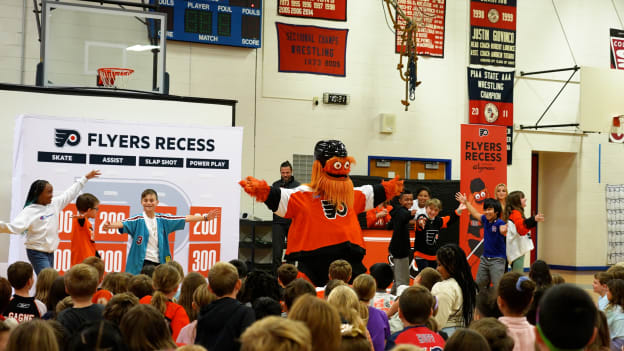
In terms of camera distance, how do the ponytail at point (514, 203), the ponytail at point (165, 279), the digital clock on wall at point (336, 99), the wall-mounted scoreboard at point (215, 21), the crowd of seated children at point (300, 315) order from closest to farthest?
the crowd of seated children at point (300, 315) → the ponytail at point (165, 279) → the ponytail at point (514, 203) → the wall-mounted scoreboard at point (215, 21) → the digital clock on wall at point (336, 99)

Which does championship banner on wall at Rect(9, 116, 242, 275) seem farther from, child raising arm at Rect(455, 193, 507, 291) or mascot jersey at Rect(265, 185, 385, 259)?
child raising arm at Rect(455, 193, 507, 291)

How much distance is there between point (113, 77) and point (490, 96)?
7.44 meters

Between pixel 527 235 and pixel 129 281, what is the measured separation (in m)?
5.18

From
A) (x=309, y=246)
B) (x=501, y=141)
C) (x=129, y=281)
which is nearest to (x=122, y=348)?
(x=129, y=281)

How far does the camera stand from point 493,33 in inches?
518

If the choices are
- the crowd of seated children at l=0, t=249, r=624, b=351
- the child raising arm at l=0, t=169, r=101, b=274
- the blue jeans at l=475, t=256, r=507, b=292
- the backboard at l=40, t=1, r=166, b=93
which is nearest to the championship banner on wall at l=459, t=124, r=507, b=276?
the blue jeans at l=475, t=256, r=507, b=292

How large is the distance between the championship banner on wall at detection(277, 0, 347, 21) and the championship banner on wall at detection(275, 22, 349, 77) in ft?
0.72

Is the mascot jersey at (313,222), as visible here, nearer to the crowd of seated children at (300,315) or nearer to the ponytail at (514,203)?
the crowd of seated children at (300,315)

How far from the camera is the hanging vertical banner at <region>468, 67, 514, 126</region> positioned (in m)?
13.0

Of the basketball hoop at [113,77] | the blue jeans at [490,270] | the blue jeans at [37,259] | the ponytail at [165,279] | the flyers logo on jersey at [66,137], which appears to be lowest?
the blue jeans at [490,270]

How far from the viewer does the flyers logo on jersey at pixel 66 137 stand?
24.8 ft

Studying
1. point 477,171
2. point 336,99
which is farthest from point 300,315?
point 336,99

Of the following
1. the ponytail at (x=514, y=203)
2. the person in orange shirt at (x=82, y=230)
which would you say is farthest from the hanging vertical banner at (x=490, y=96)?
the person in orange shirt at (x=82, y=230)

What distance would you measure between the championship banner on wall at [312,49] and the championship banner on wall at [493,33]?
2.73 metres
